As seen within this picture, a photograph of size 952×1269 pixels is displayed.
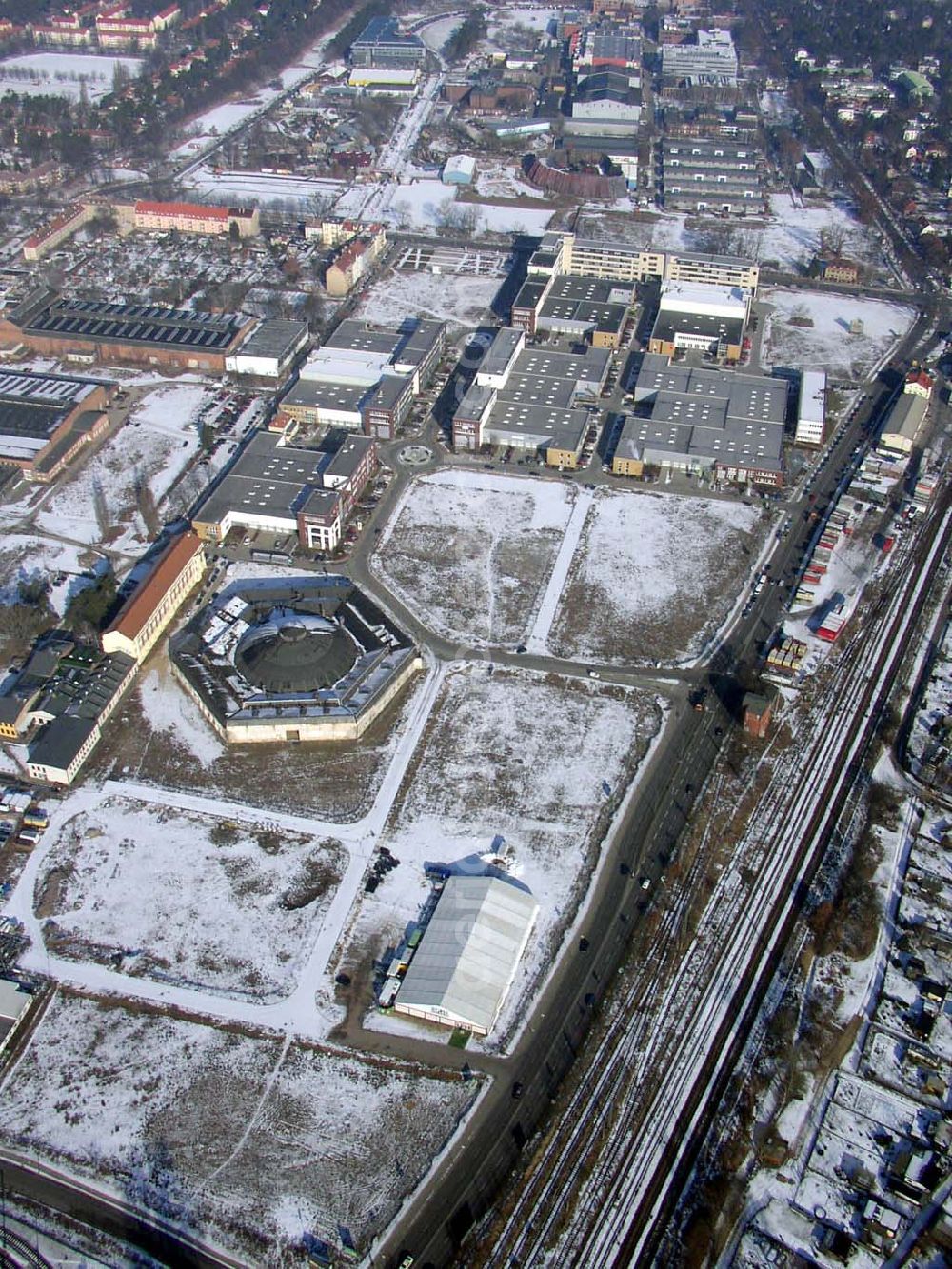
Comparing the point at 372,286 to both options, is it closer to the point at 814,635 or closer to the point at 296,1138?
the point at 814,635

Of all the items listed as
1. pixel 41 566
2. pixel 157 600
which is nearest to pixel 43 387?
pixel 41 566

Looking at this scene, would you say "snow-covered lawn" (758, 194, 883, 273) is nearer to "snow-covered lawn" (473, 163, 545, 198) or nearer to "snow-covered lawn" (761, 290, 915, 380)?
"snow-covered lawn" (761, 290, 915, 380)

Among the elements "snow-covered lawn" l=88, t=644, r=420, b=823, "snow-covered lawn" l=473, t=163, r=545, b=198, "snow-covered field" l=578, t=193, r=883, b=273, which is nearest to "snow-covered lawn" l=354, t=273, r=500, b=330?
"snow-covered field" l=578, t=193, r=883, b=273

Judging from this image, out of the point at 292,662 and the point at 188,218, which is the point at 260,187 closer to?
the point at 188,218

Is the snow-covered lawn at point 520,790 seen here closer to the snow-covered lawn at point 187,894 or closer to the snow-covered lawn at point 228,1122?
the snow-covered lawn at point 187,894

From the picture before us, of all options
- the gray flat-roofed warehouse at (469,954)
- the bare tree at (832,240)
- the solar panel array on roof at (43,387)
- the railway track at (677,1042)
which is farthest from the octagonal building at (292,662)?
the bare tree at (832,240)

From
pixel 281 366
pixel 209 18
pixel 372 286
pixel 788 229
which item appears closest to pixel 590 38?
pixel 209 18
